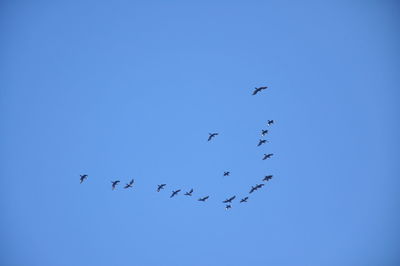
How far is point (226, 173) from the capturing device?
212 ft

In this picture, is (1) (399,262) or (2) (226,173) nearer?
(2) (226,173)

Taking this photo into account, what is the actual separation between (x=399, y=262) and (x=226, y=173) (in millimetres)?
56183

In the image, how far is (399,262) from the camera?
328 ft
